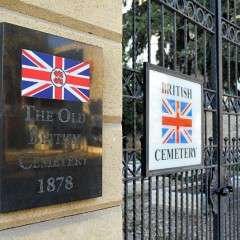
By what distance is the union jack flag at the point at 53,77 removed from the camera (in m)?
1.92

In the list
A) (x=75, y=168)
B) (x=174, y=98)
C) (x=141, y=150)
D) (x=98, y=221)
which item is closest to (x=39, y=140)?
(x=75, y=168)

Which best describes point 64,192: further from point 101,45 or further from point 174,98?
point 174,98

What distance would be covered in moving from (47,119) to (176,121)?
1318mm

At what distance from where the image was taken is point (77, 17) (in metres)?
2.25

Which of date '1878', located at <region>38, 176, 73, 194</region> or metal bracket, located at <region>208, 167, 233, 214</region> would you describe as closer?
date '1878', located at <region>38, 176, 73, 194</region>

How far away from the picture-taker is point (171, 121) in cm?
308

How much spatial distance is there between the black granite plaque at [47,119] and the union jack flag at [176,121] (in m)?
0.81

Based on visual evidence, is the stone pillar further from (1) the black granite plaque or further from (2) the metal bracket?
(2) the metal bracket

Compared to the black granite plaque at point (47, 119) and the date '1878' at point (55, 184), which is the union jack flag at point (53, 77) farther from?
the date '1878' at point (55, 184)

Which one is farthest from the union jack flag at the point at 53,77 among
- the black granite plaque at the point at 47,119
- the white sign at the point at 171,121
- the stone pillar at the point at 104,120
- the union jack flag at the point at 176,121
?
the union jack flag at the point at 176,121

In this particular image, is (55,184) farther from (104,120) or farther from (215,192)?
(215,192)

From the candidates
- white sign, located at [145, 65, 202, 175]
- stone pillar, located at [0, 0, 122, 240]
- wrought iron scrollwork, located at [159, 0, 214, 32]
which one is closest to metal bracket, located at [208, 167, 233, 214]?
white sign, located at [145, 65, 202, 175]

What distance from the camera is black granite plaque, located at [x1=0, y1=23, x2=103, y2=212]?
6.06ft

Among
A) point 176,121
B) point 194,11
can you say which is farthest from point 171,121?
point 194,11
